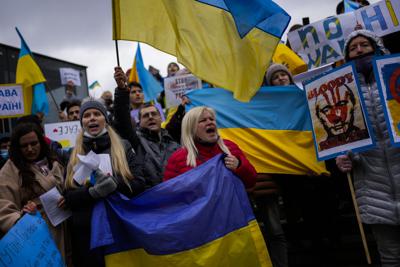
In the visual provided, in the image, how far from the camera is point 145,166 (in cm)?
388

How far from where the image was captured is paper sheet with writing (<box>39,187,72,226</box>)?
3.43m

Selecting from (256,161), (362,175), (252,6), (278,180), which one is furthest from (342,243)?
(252,6)

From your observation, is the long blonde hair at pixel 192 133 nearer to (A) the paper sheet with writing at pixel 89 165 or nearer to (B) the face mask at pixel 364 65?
(A) the paper sheet with writing at pixel 89 165

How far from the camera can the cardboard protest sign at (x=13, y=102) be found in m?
6.77

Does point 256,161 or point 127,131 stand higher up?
point 127,131

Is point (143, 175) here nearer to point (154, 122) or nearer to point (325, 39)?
point (154, 122)

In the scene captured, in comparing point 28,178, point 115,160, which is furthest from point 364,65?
point 28,178

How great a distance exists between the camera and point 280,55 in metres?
6.00

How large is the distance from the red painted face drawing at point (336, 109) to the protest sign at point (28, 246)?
2.42m

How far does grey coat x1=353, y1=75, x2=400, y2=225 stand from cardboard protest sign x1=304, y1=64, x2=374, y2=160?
0.46 ft

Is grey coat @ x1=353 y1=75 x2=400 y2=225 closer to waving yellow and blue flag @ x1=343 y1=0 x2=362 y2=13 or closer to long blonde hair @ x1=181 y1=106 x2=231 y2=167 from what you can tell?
long blonde hair @ x1=181 y1=106 x2=231 y2=167

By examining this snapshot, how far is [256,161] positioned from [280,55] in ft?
6.79

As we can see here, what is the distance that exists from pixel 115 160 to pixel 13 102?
4160 millimetres

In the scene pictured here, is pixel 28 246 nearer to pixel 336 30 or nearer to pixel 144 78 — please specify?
pixel 336 30
